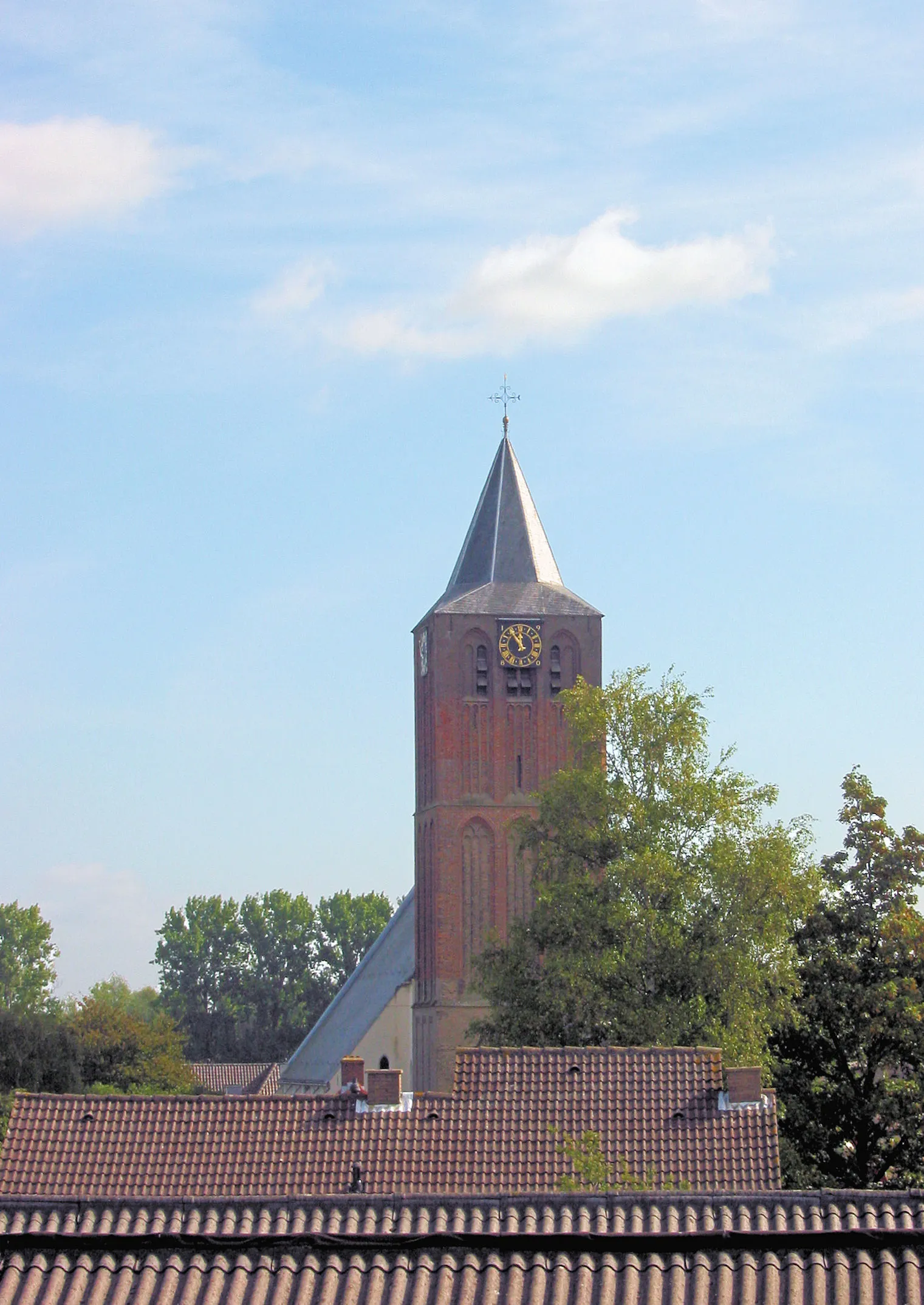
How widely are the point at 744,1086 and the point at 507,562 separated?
33.7 metres

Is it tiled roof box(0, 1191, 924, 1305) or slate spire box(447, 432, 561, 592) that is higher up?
slate spire box(447, 432, 561, 592)

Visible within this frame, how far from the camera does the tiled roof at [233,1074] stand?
86.7m

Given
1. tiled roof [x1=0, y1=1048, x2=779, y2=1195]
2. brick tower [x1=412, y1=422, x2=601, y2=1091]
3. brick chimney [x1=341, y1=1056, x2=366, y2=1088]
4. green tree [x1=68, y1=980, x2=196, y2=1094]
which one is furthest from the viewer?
green tree [x1=68, y1=980, x2=196, y2=1094]

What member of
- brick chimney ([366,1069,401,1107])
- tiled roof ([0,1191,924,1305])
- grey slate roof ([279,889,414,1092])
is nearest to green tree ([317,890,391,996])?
grey slate roof ([279,889,414,1092])

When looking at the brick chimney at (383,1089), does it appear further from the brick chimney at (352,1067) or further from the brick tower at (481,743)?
the brick tower at (481,743)

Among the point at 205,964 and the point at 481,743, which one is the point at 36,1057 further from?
the point at 205,964

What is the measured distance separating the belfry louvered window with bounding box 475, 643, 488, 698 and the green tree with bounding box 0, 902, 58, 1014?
2190 inches

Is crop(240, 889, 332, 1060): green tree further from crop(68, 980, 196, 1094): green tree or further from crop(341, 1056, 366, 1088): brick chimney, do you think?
crop(341, 1056, 366, 1088): brick chimney

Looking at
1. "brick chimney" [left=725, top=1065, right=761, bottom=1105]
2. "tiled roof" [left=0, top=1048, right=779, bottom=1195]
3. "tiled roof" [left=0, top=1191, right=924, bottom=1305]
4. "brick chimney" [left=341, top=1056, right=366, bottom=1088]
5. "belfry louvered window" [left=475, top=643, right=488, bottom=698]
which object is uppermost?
"belfry louvered window" [left=475, top=643, right=488, bottom=698]

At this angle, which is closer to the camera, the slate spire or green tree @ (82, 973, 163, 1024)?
the slate spire

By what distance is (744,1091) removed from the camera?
2158 centimetres

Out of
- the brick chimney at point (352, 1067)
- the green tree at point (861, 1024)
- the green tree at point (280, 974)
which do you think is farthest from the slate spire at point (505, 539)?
the green tree at point (280, 974)

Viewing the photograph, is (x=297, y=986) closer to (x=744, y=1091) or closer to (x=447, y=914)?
(x=447, y=914)

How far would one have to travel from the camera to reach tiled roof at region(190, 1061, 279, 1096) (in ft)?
284
